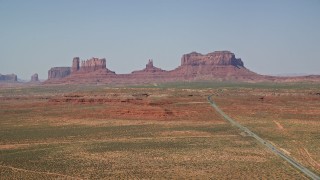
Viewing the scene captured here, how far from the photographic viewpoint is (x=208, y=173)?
34938mm

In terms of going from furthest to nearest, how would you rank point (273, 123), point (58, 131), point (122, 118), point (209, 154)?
point (122, 118) → point (273, 123) → point (58, 131) → point (209, 154)

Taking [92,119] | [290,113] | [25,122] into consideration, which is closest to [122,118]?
[92,119]

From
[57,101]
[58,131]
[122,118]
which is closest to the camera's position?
[58,131]

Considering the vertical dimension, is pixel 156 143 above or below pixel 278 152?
below

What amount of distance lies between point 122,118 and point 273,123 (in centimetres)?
2964

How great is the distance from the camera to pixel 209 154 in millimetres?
43406

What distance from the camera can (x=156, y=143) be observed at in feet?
167

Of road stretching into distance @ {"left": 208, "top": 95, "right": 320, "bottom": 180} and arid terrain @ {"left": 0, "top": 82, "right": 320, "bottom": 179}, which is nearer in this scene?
road stretching into distance @ {"left": 208, "top": 95, "right": 320, "bottom": 180}

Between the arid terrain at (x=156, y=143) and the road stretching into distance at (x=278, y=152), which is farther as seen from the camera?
the arid terrain at (x=156, y=143)

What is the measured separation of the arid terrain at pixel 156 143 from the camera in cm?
3597

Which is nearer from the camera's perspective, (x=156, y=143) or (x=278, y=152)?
(x=278, y=152)

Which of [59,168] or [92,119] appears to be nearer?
[59,168]

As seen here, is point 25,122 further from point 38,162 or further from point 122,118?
point 38,162

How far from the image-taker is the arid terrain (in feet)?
118
